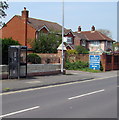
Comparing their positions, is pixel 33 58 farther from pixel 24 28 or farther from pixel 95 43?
pixel 95 43

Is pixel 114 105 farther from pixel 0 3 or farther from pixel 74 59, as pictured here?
pixel 74 59

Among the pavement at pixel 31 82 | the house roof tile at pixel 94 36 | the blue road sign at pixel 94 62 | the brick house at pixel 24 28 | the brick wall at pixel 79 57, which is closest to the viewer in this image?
the pavement at pixel 31 82

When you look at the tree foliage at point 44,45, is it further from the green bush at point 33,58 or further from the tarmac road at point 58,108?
the tarmac road at point 58,108

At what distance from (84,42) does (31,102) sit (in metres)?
52.4

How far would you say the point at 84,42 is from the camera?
6019 cm

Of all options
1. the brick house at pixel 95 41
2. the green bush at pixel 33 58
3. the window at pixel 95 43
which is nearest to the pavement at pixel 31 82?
the green bush at pixel 33 58

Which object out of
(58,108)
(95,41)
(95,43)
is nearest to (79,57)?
(58,108)

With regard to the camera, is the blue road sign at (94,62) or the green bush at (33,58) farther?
the blue road sign at (94,62)

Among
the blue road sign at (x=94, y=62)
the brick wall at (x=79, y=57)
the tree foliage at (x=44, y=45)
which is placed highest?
the tree foliage at (x=44, y=45)

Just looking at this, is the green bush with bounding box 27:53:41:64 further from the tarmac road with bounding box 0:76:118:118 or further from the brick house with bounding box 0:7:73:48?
the brick house with bounding box 0:7:73:48

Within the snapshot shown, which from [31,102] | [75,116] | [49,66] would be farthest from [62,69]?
[75,116]

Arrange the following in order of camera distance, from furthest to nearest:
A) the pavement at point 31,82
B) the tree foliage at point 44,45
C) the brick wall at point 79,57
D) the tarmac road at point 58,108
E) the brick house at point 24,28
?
the brick house at point 24,28 → the brick wall at point 79,57 → the tree foliage at point 44,45 → the pavement at point 31,82 → the tarmac road at point 58,108

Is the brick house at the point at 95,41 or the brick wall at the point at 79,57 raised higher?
the brick house at the point at 95,41

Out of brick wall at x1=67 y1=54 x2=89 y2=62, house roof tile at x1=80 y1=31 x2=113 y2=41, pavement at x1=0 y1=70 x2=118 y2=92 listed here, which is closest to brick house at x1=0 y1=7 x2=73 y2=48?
brick wall at x1=67 y1=54 x2=89 y2=62
